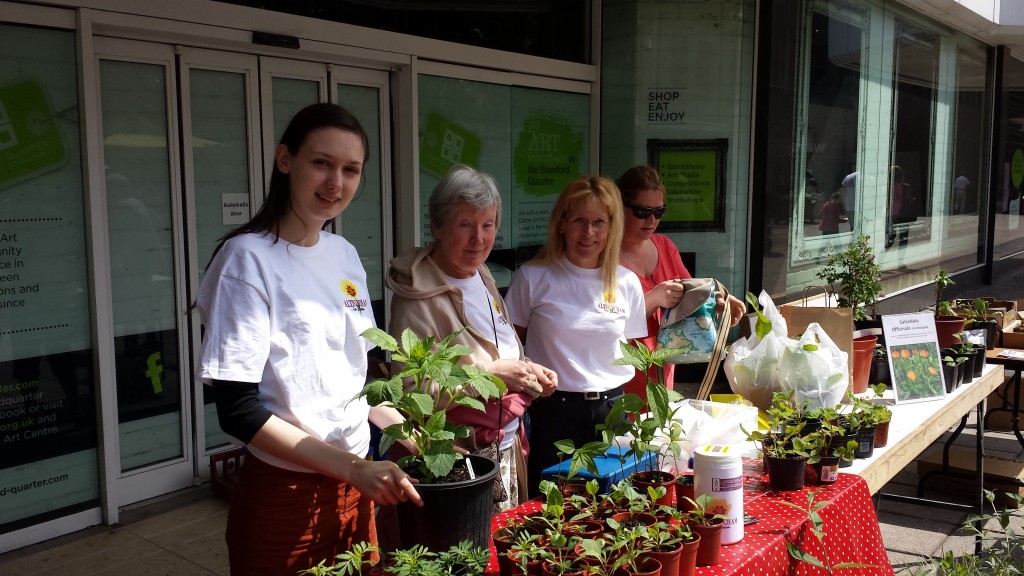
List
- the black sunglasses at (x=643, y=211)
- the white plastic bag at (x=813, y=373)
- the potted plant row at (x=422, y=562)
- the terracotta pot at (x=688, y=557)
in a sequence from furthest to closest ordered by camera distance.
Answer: the black sunglasses at (x=643, y=211), the white plastic bag at (x=813, y=373), the terracotta pot at (x=688, y=557), the potted plant row at (x=422, y=562)

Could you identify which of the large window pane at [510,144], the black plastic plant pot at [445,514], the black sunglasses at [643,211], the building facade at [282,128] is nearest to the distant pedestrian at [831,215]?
the building facade at [282,128]

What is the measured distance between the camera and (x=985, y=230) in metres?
13.8

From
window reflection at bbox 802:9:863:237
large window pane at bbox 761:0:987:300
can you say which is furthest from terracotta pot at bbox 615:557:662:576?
window reflection at bbox 802:9:863:237

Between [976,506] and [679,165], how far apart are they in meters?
3.25

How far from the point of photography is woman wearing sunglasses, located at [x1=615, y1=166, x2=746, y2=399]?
3217 mm

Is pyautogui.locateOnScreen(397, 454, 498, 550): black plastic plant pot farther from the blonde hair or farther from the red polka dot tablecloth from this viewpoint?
the blonde hair

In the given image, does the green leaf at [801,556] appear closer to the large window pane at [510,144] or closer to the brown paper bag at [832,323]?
the brown paper bag at [832,323]

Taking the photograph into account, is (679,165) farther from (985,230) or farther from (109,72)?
(985,230)

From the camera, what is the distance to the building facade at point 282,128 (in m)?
3.75

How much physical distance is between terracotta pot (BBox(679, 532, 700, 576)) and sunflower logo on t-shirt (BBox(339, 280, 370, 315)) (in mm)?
848

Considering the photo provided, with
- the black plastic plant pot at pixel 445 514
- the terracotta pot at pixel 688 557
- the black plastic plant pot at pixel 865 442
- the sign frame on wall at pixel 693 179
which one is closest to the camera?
the black plastic plant pot at pixel 445 514

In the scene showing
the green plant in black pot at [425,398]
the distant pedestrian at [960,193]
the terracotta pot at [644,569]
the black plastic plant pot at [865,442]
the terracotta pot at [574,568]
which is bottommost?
the black plastic plant pot at [865,442]

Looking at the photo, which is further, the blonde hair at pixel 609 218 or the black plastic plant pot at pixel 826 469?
the blonde hair at pixel 609 218

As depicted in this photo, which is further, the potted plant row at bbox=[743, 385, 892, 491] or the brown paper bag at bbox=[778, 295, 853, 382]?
the brown paper bag at bbox=[778, 295, 853, 382]
